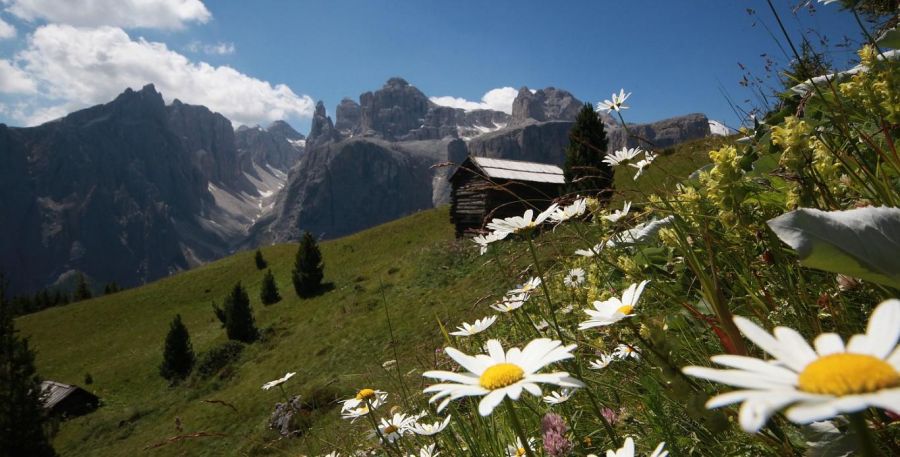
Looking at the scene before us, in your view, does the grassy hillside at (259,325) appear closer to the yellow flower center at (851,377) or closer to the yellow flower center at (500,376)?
the yellow flower center at (500,376)

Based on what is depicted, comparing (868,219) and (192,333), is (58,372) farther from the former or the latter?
(868,219)

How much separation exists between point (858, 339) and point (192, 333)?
1620 inches

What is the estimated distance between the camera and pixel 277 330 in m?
29.5

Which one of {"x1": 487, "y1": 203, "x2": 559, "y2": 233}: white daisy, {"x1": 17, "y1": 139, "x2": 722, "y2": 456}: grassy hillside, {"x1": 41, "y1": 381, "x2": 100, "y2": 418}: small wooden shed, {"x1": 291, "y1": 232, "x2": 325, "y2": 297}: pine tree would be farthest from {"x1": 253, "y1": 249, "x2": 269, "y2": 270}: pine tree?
Result: {"x1": 487, "y1": 203, "x2": 559, "y2": 233}: white daisy

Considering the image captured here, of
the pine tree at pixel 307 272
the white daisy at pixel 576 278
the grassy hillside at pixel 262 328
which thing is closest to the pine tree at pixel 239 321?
the grassy hillside at pixel 262 328

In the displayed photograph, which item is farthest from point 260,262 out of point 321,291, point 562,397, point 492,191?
point 562,397

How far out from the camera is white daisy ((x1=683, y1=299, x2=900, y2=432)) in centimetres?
52

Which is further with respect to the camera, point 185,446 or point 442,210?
point 442,210

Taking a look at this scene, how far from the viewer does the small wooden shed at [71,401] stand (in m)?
27.4

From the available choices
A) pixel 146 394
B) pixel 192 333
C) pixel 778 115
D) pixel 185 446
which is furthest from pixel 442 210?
pixel 778 115

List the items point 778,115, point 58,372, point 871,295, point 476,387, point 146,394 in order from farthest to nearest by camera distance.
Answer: point 58,372, point 146,394, point 778,115, point 871,295, point 476,387

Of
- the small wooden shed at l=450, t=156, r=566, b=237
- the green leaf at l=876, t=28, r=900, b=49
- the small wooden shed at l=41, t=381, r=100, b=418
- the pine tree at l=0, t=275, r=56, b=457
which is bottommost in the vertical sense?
the small wooden shed at l=41, t=381, r=100, b=418

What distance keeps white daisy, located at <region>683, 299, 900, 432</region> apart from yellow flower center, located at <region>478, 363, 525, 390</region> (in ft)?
1.80

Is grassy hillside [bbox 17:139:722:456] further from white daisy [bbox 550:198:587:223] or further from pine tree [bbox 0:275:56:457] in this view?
pine tree [bbox 0:275:56:457]
